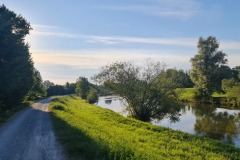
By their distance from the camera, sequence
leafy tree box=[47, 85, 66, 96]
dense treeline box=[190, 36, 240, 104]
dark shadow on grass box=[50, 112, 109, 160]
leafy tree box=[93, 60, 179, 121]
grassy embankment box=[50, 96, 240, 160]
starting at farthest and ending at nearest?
leafy tree box=[47, 85, 66, 96], dense treeline box=[190, 36, 240, 104], leafy tree box=[93, 60, 179, 121], grassy embankment box=[50, 96, 240, 160], dark shadow on grass box=[50, 112, 109, 160]

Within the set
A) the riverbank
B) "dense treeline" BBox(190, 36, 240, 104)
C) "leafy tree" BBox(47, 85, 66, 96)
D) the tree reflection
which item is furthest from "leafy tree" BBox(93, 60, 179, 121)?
"leafy tree" BBox(47, 85, 66, 96)

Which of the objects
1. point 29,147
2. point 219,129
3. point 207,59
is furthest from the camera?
point 207,59

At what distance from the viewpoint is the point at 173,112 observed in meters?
42.6

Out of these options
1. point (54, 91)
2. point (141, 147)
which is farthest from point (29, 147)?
point (54, 91)

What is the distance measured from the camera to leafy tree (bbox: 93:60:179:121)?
1702 inches

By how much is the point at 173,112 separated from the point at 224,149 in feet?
67.2

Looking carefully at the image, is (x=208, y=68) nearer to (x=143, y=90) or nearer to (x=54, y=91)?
(x=143, y=90)

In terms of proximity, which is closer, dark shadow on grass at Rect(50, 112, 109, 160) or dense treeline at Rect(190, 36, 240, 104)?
dark shadow on grass at Rect(50, 112, 109, 160)

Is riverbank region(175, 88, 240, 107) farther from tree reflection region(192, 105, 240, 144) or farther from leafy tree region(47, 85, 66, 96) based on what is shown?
leafy tree region(47, 85, 66, 96)

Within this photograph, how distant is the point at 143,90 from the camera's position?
44.0m

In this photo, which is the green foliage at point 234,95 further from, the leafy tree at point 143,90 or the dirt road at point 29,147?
the dirt road at point 29,147

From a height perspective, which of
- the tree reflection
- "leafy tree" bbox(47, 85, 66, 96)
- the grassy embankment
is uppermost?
"leafy tree" bbox(47, 85, 66, 96)

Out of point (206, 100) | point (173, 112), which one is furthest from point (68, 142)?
point (206, 100)

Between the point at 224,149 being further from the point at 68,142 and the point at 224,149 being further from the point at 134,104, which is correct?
the point at 134,104
